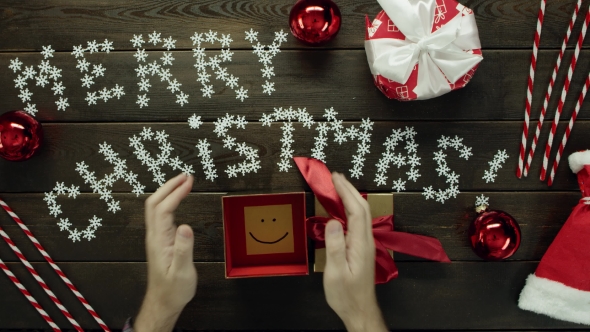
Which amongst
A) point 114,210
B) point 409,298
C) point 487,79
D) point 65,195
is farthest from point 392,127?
point 65,195

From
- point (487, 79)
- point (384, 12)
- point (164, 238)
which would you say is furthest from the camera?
point (487, 79)

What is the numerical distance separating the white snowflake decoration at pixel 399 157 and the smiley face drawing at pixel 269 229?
0.30 meters

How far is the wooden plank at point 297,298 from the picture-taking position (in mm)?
1312

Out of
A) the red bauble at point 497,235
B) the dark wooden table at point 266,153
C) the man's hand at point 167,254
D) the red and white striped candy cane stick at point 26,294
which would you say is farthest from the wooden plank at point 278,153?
the red and white striped candy cane stick at point 26,294

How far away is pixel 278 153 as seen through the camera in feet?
4.19

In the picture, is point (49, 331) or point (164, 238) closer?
point (164, 238)

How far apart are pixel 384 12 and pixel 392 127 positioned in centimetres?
32

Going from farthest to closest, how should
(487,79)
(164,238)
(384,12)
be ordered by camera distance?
(487,79)
(384,12)
(164,238)

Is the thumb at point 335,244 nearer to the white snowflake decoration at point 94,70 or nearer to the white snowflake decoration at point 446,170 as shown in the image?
the white snowflake decoration at point 446,170

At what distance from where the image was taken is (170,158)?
129 cm

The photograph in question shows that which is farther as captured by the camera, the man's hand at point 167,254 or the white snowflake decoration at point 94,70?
the white snowflake decoration at point 94,70

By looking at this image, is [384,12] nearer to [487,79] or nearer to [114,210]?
[487,79]

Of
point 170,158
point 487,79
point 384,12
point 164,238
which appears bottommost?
point 164,238

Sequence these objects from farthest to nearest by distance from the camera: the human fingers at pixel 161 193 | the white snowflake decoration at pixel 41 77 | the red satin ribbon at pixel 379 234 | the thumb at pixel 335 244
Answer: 1. the white snowflake decoration at pixel 41 77
2. the red satin ribbon at pixel 379 234
3. the human fingers at pixel 161 193
4. the thumb at pixel 335 244
